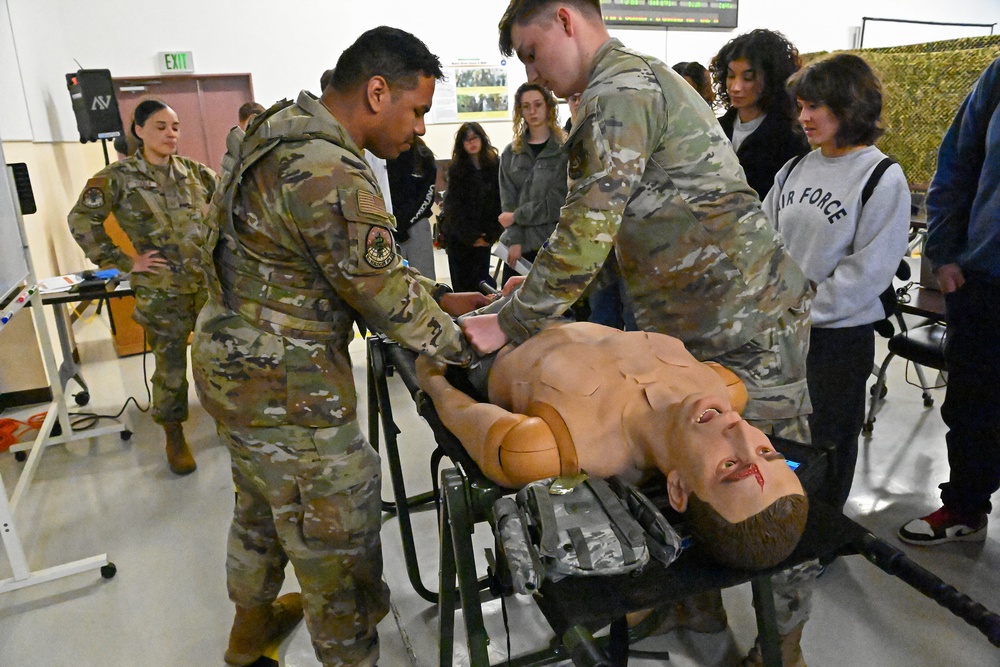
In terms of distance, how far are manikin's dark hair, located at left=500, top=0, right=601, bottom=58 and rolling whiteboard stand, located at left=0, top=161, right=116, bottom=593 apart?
212 centimetres

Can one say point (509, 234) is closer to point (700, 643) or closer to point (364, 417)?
point (364, 417)

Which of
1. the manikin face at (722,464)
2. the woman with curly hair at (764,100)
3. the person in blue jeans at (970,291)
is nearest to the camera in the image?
the manikin face at (722,464)

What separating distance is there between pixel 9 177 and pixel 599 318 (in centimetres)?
287

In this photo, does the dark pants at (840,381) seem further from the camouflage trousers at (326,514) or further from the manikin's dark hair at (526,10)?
the camouflage trousers at (326,514)

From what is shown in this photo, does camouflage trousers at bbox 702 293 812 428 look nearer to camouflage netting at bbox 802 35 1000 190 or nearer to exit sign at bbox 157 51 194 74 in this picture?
camouflage netting at bbox 802 35 1000 190

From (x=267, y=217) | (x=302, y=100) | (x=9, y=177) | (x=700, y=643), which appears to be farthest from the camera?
(x=9, y=177)

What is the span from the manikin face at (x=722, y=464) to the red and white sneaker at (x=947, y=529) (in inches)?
65.1

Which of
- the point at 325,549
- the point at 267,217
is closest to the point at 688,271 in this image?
the point at 267,217

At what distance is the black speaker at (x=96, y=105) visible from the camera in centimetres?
478

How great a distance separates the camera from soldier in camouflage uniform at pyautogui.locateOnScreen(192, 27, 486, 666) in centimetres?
137

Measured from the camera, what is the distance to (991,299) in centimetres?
204

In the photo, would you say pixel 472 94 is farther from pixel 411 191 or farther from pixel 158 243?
pixel 158 243

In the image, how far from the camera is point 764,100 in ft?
8.23

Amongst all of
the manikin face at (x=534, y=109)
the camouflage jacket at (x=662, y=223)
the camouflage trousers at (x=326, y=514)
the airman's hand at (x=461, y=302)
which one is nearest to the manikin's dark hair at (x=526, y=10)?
the camouflage jacket at (x=662, y=223)
